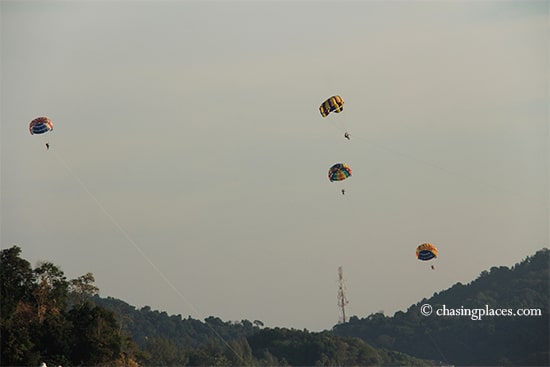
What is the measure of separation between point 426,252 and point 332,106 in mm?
18651

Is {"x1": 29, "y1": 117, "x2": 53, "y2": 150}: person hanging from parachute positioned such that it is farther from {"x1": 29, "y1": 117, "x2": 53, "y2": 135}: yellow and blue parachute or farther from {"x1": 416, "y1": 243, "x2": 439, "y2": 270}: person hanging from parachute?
{"x1": 416, "y1": 243, "x2": 439, "y2": 270}: person hanging from parachute

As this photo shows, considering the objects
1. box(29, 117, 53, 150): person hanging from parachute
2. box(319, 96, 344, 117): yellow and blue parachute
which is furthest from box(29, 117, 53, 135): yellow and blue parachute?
box(319, 96, 344, 117): yellow and blue parachute

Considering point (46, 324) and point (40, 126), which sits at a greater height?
point (40, 126)

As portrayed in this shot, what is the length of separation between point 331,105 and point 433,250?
63.1 ft

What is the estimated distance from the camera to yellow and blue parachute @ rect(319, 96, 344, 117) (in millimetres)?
113125

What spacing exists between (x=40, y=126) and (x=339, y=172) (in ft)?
87.2

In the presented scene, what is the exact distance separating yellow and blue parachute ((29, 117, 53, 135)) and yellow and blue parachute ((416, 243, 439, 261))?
36.0m

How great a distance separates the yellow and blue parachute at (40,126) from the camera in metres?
110

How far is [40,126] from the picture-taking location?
110000 millimetres

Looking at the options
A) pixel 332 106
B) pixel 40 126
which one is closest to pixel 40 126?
pixel 40 126

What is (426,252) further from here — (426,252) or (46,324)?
(46,324)

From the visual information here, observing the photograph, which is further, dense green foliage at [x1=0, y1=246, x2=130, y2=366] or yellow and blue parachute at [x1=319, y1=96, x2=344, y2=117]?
yellow and blue parachute at [x1=319, y1=96, x2=344, y2=117]

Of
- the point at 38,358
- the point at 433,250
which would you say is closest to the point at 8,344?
the point at 38,358

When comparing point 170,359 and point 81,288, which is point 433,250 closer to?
point 81,288
